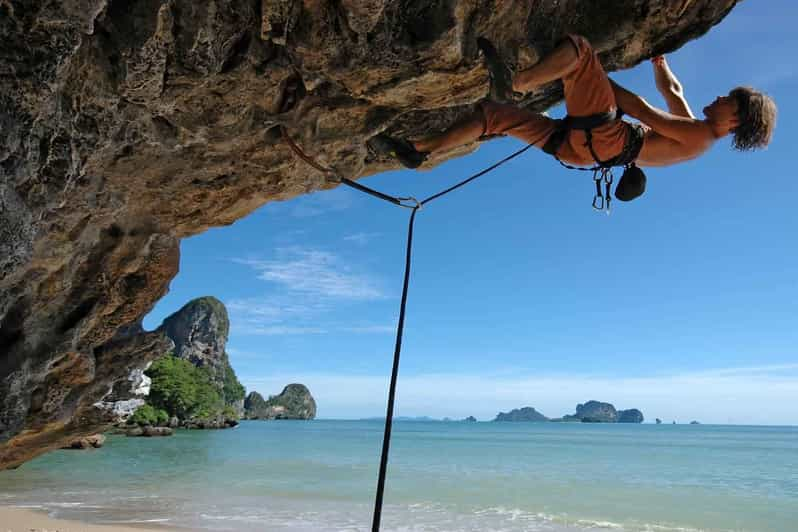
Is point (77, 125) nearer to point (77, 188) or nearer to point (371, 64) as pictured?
point (77, 188)

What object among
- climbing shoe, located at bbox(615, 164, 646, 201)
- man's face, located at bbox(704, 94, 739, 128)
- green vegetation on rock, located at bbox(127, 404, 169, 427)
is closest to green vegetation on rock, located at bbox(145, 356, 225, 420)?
green vegetation on rock, located at bbox(127, 404, 169, 427)

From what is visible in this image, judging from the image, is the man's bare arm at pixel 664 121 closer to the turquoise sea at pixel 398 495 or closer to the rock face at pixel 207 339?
the turquoise sea at pixel 398 495

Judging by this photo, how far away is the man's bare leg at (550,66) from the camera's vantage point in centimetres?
319

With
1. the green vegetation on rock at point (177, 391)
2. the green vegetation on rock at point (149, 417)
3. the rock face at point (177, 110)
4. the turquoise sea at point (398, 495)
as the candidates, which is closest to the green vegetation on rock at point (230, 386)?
the green vegetation on rock at point (177, 391)

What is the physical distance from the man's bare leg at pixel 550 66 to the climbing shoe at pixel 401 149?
3.33 ft

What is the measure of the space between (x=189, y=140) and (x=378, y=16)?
5.26 ft

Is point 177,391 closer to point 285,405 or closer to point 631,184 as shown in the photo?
point 631,184

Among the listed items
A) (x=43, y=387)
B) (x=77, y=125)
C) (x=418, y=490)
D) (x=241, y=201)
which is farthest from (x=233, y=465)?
(x=77, y=125)

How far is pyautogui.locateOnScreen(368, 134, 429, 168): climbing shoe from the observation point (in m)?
4.05

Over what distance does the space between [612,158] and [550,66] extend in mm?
888

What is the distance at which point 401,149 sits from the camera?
4.09 metres

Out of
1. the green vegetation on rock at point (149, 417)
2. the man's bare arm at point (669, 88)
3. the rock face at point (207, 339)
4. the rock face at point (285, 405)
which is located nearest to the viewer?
the man's bare arm at point (669, 88)

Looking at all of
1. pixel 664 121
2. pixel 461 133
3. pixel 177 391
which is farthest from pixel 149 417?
pixel 664 121

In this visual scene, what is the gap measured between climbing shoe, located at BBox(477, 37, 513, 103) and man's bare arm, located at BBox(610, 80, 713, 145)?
75 cm
